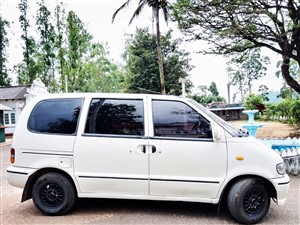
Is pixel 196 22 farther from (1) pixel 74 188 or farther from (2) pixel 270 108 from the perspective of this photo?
(2) pixel 270 108

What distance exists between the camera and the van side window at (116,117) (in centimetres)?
419

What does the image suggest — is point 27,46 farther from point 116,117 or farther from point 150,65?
point 116,117

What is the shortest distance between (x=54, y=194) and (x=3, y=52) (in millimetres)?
29993

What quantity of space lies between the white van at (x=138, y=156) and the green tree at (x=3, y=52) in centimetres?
2879

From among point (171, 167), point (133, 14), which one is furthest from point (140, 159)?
point (133, 14)

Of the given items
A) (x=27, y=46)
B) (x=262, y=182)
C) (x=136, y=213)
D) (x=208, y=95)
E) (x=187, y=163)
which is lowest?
(x=136, y=213)

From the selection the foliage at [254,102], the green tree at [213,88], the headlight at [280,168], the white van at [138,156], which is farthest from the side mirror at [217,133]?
the green tree at [213,88]

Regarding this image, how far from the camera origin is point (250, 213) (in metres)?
3.93

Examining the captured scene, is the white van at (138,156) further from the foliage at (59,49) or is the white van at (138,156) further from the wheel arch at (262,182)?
the foliage at (59,49)

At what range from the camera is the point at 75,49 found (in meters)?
26.7

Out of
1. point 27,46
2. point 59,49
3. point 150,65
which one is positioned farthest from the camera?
point 27,46

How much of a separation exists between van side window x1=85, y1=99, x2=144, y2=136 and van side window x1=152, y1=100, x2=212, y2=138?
0.25 metres

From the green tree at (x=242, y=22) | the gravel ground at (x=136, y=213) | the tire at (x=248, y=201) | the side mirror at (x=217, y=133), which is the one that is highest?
the green tree at (x=242, y=22)

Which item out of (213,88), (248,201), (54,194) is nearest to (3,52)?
(54,194)
